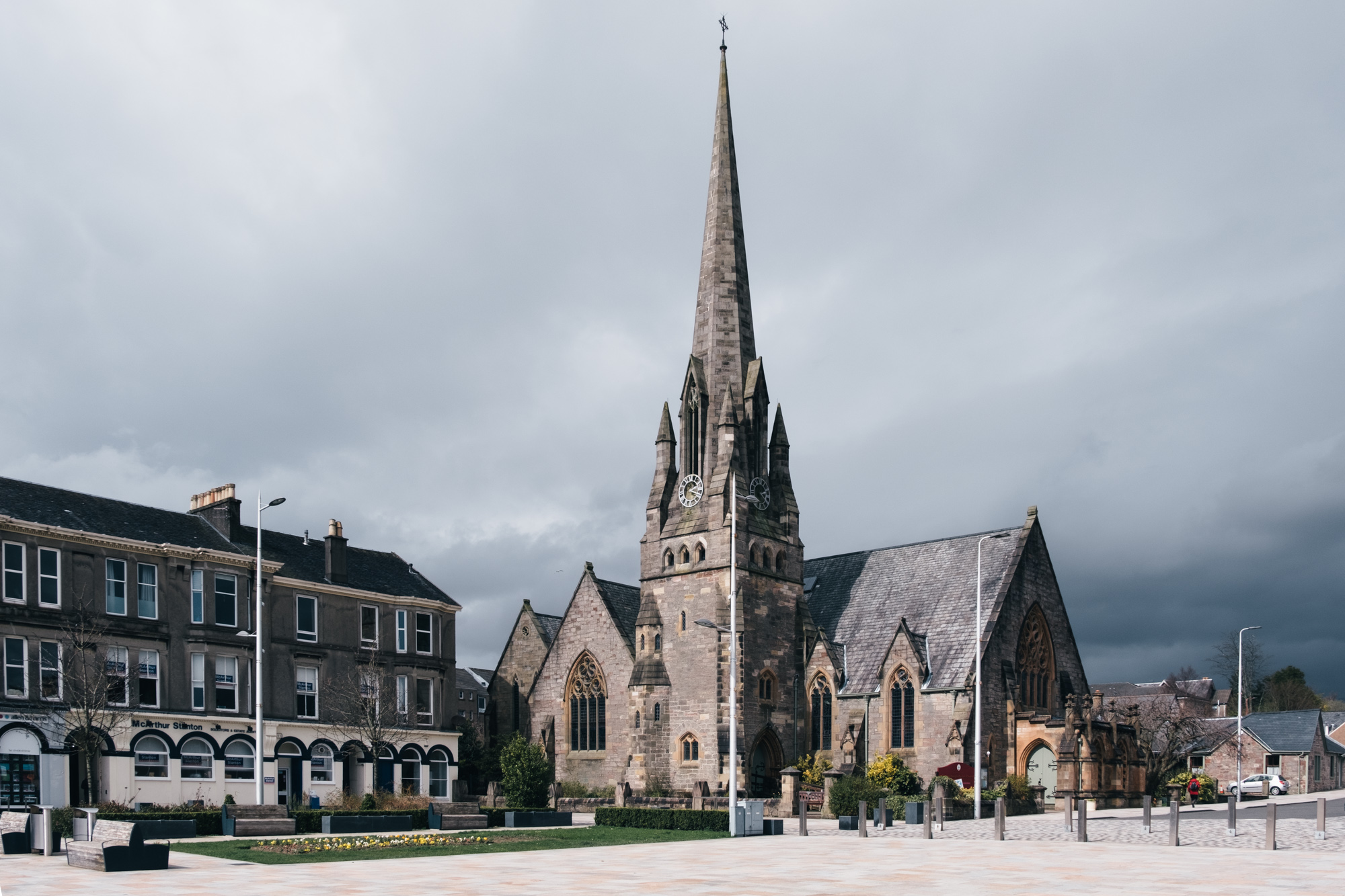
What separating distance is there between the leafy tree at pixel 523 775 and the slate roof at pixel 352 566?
7.33 meters

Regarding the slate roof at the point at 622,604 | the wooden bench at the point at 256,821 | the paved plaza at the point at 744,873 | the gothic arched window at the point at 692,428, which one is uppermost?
the gothic arched window at the point at 692,428

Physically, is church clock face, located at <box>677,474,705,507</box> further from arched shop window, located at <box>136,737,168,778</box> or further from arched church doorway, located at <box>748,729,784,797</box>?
arched shop window, located at <box>136,737,168,778</box>

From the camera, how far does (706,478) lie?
5656cm

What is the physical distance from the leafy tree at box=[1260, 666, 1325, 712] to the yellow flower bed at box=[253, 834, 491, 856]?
4781 inches

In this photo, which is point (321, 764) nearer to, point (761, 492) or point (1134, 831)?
point (761, 492)

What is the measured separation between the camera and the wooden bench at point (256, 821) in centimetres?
3225

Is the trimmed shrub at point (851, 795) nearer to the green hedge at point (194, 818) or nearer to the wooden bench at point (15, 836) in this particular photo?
the green hedge at point (194, 818)

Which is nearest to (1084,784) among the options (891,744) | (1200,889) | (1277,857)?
(891,744)

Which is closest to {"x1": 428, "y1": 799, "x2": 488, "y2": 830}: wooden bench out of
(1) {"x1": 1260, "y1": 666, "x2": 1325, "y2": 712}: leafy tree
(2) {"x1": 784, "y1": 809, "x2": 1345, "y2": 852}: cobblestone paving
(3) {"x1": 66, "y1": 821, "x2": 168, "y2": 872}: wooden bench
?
(2) {"x1": 784, "y1": 809, "x2": 1345, "y2": 852}: cobblestone paving

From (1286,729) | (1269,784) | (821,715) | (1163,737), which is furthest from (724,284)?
(1286,729)

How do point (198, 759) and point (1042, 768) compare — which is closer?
point (198, 759)

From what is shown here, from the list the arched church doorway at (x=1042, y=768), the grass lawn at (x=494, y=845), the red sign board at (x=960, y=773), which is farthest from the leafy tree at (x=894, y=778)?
the grass lawn at (x=494, y=845)

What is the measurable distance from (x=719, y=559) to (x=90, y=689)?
25.3m

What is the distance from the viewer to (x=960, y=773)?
46.8 metres
